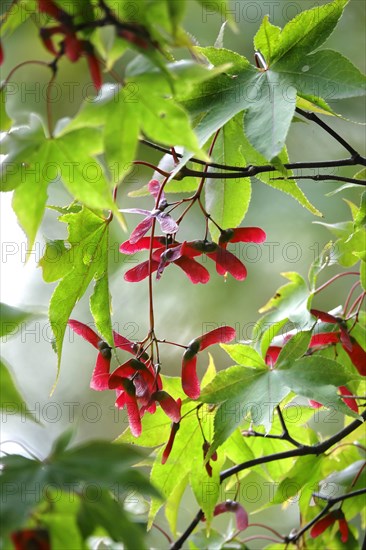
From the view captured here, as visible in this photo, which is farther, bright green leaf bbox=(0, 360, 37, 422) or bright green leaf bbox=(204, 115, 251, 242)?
bright green leaf bbox=(204, 115, 251, 242)

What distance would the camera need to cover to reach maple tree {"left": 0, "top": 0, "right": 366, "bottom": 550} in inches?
12.5

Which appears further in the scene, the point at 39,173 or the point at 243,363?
the point at 243,363

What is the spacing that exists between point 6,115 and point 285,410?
419 millimetres

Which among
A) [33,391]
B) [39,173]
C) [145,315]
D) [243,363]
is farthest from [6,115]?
[33,391]

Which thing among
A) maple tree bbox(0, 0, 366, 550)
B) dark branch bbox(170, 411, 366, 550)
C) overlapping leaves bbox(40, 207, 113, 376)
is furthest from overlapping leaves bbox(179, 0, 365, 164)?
dark branch bbox(170, 411, 366, 550)

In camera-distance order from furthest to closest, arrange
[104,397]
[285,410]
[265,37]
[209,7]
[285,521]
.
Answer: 1. [104,397]
2. [285,521]
3. [285,410]
4. [265,37]
5. [209,7]

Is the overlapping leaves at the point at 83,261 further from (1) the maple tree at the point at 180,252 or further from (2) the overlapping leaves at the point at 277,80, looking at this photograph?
(2) the overlapping leaves at the point at 277,80

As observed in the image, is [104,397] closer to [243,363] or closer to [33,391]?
[33,391]

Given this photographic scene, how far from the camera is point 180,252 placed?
0.51m

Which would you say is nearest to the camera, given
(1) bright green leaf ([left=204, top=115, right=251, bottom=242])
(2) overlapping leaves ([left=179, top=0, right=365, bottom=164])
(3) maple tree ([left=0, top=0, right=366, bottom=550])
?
(3) maple tree ([left=0, top=0, right=366, bottom=550])

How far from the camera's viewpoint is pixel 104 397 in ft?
6.38

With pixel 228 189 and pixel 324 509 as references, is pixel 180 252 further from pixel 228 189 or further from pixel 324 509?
pixel 324 509

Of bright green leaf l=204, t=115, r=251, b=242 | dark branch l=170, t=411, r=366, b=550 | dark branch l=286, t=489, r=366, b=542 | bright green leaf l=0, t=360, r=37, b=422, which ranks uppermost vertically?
bright green leaf l=204, t=115, r=251, b=242

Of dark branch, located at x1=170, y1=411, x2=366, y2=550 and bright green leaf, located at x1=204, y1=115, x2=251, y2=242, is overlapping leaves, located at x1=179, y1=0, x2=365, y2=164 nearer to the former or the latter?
bright green leaf, located at x1=204, y1=115, x2=251, y2=242
